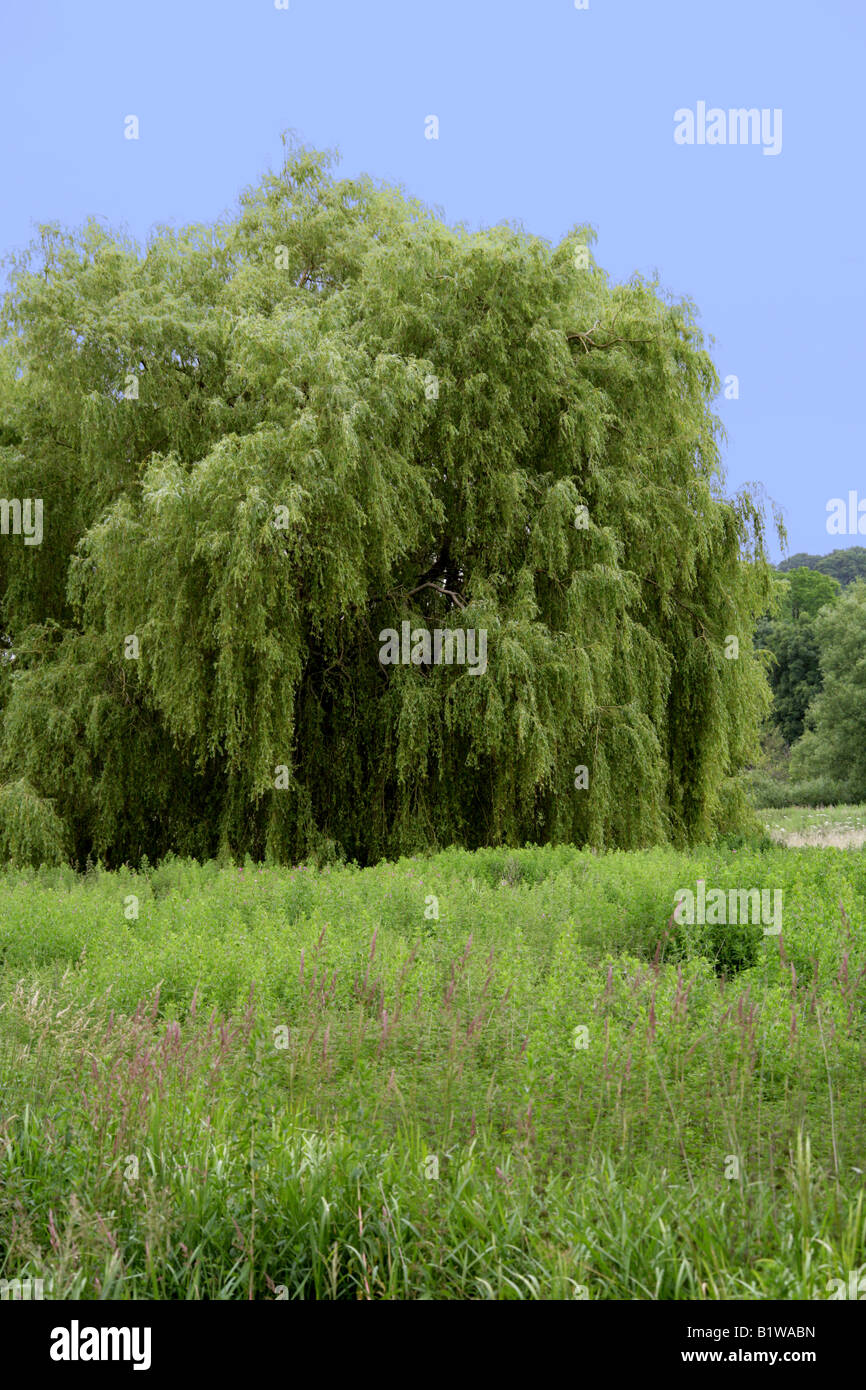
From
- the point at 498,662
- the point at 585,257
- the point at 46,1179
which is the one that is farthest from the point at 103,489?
the point at 46,1179

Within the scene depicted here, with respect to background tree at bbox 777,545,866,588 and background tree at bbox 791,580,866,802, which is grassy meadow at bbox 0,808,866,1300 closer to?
background tree at bbox 791,580,866,802

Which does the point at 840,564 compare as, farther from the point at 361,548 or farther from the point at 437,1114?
the point at 437,1114

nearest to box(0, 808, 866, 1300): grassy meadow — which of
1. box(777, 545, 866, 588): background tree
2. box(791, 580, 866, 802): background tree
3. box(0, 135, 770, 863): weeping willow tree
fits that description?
box(0, 135, 770, 863): weeping willow tree

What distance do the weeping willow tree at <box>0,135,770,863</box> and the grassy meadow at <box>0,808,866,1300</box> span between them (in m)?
5.92

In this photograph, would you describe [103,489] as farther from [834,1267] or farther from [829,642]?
[829,642]

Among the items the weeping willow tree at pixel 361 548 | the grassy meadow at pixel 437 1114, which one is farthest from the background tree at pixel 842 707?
the grassy meadow at pixel 437 1114

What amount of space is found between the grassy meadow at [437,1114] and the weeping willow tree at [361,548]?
592 centimetres

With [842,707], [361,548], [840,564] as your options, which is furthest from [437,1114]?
[840,564]

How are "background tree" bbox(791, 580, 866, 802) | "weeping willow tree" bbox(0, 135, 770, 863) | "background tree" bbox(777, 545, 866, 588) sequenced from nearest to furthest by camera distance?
"weeping willow tree" bbox(0, 135, 770, 863) < "background tree" bbox(791, 580, 866, 802) < "background tree" bbox(777, 545, 866, 588)

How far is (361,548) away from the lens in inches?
488

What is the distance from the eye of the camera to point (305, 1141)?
12.3ft

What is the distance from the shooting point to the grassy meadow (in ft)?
10.3

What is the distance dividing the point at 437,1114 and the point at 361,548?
8895 millimetres

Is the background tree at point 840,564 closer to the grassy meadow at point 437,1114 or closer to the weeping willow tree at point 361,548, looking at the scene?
the weeping willow tree at point 361,548
